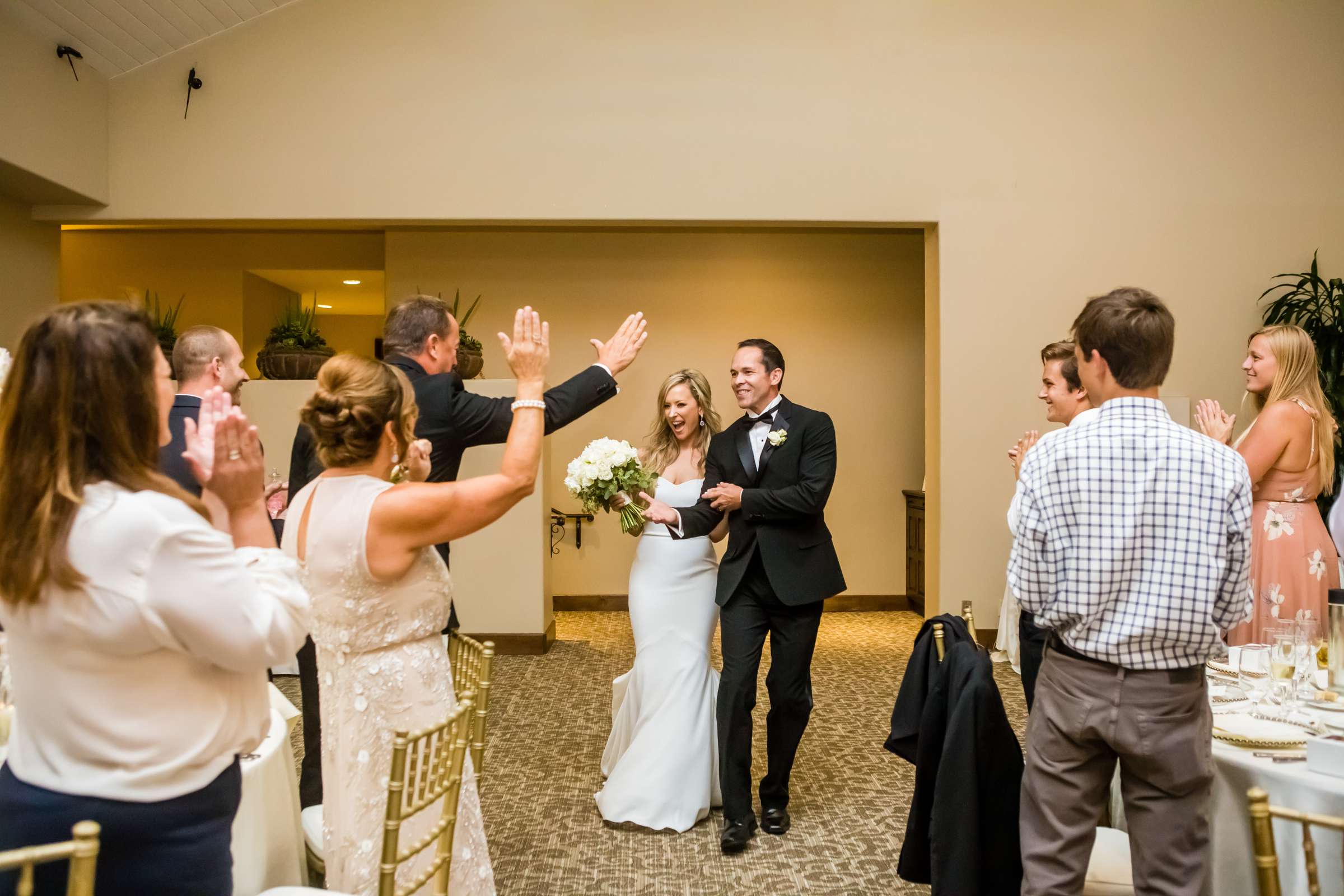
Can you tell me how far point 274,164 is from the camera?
668 cm

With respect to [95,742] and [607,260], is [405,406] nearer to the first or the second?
[95,742]

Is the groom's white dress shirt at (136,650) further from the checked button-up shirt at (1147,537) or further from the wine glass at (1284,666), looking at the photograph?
the wine glass at (1284,666)

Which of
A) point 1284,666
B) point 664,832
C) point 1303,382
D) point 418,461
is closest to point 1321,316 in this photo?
point 1303,382

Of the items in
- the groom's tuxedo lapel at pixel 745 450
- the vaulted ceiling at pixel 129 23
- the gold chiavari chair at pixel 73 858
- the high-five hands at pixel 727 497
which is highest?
the vaulted ceiling at pixel 129 23

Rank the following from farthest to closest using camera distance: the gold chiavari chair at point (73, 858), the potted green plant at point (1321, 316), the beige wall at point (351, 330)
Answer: the beige wall at point (351, 330), the potted green plant at point (1321, 316), the gold chiavari chair at point (73, 858)

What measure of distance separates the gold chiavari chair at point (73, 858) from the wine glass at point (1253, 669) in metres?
2.57

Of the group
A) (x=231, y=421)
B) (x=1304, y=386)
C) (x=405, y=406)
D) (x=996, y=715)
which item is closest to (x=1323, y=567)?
(x=1304, y=386)

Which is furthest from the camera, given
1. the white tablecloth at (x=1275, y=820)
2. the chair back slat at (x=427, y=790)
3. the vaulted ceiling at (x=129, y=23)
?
the vaulted ceiling at (x=129, y=23)

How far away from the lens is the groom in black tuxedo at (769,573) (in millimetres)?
3654

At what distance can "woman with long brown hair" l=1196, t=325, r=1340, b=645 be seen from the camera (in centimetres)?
394

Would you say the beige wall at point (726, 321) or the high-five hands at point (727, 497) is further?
the beige wall at point (726, 321)

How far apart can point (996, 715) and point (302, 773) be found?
7.12 feet

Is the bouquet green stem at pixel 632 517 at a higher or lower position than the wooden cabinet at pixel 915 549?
higher

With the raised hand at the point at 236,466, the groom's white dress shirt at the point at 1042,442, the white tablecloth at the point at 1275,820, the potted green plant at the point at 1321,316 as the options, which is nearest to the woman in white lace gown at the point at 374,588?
the raised hand at the point at 236,466
